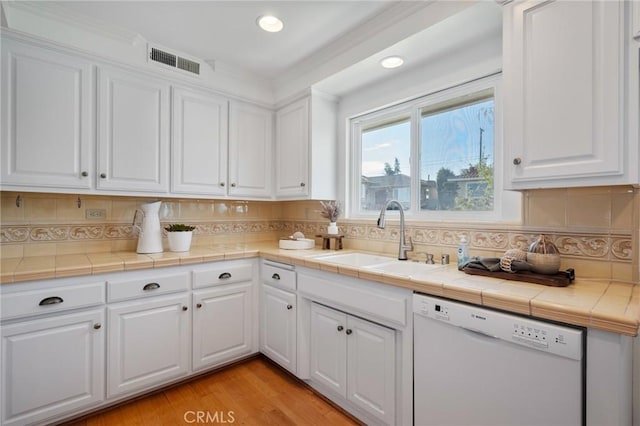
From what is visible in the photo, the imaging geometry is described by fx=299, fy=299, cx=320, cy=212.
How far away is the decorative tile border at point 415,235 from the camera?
1.38 meters

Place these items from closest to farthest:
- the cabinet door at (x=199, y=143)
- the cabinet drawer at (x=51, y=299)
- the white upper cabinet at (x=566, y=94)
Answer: the white upper cabinet at (x=566, y=94) → the cabinet drawer at (x=51, y=299) → the cabinet door at (x=199, y=143)

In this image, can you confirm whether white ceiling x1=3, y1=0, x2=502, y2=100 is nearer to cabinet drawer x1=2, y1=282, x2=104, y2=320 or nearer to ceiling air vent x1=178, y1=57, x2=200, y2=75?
ceiling air vent x1=178, y1=57, x2=200, y2=75

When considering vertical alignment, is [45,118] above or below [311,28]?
below

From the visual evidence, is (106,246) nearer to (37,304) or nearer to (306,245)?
(37,304)

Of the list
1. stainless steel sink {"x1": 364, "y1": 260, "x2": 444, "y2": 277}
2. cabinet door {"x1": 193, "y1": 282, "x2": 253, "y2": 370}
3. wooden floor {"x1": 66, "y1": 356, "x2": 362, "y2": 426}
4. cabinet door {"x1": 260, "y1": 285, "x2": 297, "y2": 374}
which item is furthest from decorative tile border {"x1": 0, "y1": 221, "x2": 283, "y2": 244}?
stainless steel sink {"x1": 364, "y1": 260, "x2": 444, "y2": 277}

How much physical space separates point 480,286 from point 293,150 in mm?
1924

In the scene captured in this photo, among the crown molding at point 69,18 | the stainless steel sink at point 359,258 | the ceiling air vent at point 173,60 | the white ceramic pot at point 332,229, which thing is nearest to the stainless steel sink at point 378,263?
the stainless steel sink at point 359,258

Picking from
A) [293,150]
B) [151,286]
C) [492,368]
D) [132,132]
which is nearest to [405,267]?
[492,368]

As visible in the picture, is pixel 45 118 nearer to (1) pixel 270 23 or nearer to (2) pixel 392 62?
(1) pixel 270 23

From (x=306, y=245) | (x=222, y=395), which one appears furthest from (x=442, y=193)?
(x=222, y=395)

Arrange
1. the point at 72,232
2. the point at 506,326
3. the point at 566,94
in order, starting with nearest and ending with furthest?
1. the point at 506,326
2. the point at 566,94
3. the point at 72,232

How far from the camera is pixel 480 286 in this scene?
125 cm

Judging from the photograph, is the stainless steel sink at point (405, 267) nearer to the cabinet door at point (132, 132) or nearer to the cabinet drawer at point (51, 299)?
the cabinet drawer at point (51, 299)

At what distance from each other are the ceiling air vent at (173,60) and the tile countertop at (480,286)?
1423 mm
